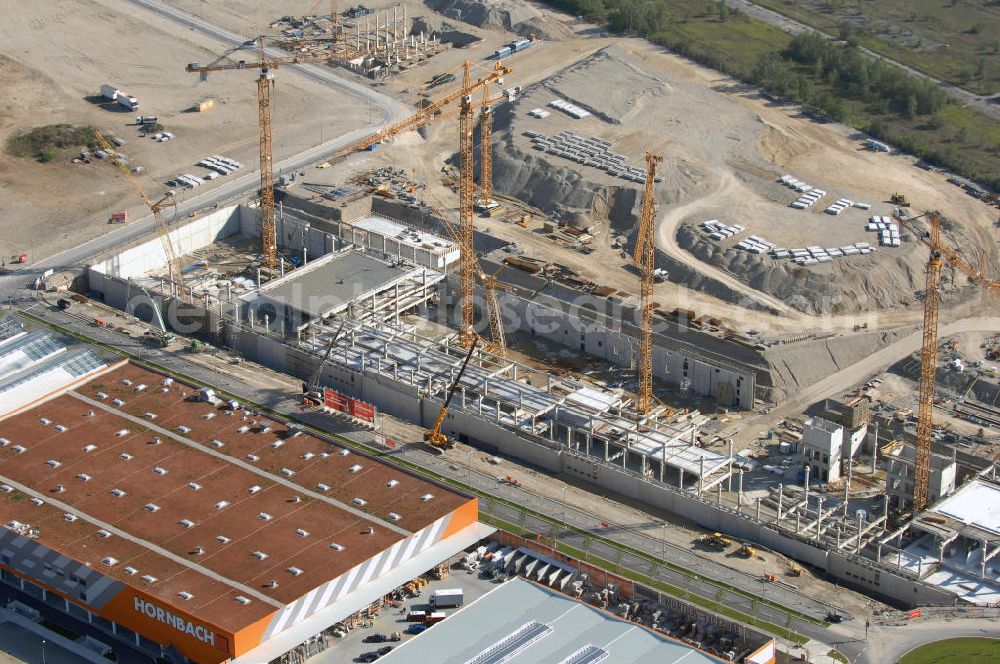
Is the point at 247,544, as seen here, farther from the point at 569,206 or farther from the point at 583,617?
the point at 569,206

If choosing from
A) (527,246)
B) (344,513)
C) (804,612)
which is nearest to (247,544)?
(344,513)

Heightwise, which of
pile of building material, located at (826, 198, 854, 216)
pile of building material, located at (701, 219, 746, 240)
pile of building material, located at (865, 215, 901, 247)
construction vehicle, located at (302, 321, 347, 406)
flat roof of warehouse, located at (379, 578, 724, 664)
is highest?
pile of building material, located at (865, 215, 901, 247)

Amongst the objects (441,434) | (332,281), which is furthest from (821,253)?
(332,281)

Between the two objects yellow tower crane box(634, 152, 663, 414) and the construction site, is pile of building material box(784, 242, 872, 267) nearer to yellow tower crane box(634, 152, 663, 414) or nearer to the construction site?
the construction site

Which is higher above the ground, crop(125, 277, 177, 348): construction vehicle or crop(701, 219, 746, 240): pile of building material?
crop(701, 219, 746, 240): pile of building material

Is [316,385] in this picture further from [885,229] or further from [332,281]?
[885,229]

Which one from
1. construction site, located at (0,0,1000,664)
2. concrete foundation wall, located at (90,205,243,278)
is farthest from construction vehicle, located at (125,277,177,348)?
concrete foundation wall, located at (90,205,243,278)

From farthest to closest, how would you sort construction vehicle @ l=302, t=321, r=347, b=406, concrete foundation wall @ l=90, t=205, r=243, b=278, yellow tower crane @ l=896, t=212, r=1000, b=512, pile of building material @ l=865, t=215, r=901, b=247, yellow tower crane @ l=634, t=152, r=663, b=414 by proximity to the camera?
pile of building material @ l=865, t=215, r=901, b=247
concrete foundation wall @ l=90, t=205, r=243, b=278
construction vehicle @ l=302, t=321, r=347, b=406
yellow tower crane @ l=634, t=152, r=663, b=414
yellow tower crane @ l=896, t=212, r=1000, b=512
